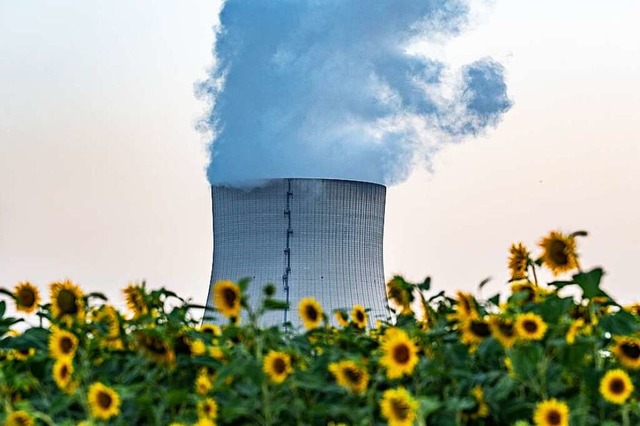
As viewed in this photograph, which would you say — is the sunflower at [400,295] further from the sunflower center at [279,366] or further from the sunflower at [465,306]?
the sunflower center at [279,366]

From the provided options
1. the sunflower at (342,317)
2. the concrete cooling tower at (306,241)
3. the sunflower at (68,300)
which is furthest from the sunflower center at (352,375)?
the concrete cooling tower at (306,241)

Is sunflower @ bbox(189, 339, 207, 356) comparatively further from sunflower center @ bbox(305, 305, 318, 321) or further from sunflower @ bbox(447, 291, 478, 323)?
sunflower @ bbox(447, 291, 478, 323)

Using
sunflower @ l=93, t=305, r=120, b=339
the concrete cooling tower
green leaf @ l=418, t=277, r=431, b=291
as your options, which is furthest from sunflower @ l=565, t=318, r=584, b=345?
the concrete cooling tower

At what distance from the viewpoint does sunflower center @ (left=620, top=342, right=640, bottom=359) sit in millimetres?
2047

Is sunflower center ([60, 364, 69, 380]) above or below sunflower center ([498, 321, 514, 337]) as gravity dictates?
below

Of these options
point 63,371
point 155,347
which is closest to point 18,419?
point 63,371

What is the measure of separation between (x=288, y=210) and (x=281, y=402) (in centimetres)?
1104

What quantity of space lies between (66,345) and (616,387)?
97 cm

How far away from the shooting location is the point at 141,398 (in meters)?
1.91

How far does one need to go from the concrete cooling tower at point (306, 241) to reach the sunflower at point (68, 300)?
9.83 m

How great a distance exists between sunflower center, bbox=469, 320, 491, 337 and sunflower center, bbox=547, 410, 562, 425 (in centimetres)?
23

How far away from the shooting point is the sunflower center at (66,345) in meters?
2.07

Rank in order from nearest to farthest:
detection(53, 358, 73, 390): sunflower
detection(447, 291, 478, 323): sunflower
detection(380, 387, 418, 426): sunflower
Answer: detection(380, 387, 418, 426): sunflower, detection(53, 358, 73, 390): sunflower, detection(447, 291, 478, 323): sunflower

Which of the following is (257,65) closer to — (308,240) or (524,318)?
(308,240)
